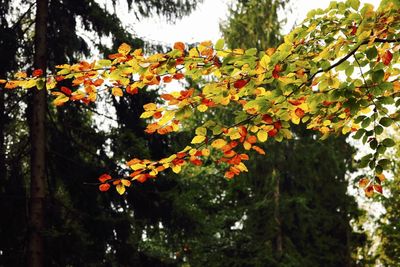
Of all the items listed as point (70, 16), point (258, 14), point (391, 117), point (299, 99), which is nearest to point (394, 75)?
point (391, 117)

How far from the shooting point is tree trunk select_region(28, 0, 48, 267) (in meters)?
5.60

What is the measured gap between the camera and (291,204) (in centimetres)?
1508

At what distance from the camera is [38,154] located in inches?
239

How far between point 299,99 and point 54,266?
16.8ft

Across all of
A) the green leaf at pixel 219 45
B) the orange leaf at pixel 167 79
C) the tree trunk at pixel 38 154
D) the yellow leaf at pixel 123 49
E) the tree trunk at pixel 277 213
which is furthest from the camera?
the tree trunk at pixel 277 213

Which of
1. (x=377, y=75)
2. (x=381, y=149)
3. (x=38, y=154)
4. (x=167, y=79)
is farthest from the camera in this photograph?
(x=38, y=154)

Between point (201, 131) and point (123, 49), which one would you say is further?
point (201, 131)

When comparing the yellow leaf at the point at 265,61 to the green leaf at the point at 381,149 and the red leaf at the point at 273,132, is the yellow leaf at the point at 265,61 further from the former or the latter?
the green leaf at the point at 381,149

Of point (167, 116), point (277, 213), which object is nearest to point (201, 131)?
point (167, 116)

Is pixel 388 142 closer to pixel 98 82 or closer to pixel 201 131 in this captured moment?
pixel 201 131

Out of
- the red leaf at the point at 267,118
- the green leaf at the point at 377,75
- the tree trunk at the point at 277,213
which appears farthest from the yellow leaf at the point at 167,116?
the tree trunk at the point at 277,213

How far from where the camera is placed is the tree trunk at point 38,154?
5598 mm

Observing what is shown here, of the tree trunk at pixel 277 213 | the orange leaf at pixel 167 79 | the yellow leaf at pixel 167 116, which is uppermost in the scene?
the tree trunk at pixel 277 213

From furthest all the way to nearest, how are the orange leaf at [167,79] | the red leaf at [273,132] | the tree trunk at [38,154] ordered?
the tree trunk at [38,154]
the red leaf at [273,132]
the orange leaf at [167,79]
